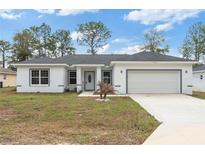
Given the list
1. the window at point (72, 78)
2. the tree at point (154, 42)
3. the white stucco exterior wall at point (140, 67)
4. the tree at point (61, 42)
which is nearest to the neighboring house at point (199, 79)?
the white stucco exterior wall at point (140, 67)

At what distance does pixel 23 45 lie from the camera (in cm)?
5000

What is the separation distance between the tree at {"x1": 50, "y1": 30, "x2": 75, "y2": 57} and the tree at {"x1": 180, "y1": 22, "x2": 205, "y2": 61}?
17.8m

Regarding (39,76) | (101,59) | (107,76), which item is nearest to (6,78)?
(101,59)

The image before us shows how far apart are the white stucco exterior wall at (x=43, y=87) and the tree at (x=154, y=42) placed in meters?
25.4

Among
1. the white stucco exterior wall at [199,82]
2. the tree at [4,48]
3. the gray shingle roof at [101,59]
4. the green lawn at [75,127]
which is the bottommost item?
the green lawn at [75,127]

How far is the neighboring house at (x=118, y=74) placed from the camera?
2344cm

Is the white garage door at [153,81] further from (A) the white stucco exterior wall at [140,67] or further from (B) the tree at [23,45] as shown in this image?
(B) the tree at [23,45]

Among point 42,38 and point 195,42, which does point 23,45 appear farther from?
point 195,42

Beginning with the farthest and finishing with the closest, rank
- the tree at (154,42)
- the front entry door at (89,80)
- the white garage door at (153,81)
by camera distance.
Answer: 1. the tree at (154,42)
2. the front entry door at (89,80)
3. the white garage door at (153,81)

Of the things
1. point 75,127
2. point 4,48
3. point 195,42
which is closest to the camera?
point 75,127

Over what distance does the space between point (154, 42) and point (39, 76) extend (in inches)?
1078

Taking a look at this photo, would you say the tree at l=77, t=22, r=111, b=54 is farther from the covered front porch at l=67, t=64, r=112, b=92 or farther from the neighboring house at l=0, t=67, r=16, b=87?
the covered front porch at l=67, t=64, r=112, b=92

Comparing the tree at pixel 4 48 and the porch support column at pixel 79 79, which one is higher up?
the tree at pixel 4 48

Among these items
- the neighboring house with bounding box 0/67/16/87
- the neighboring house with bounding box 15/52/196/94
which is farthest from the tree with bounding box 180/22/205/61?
the neighboring house with bounding box 0/67/16/87
